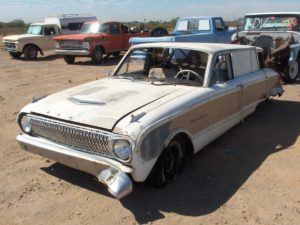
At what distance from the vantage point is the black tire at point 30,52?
59.9 feet

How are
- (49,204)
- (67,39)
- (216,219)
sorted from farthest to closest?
(67,39) < (49,204) < (216,219)

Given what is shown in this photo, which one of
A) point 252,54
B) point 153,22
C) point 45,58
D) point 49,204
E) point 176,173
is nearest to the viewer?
point 49,204

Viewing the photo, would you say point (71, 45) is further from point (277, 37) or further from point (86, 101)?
point (86, 101)

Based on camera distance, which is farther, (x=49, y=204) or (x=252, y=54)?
(x=252, y=54)

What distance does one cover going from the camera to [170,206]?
3.94 metres

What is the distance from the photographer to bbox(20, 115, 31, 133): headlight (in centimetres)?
455

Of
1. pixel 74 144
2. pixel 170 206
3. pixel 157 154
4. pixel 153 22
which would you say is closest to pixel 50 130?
pixel 74 144

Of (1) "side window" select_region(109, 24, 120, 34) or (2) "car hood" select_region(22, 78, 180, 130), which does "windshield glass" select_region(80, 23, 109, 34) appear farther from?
(2) "car hood" select_region(22, 78, 180, 130)

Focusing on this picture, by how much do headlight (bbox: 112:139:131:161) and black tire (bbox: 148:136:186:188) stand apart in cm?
47

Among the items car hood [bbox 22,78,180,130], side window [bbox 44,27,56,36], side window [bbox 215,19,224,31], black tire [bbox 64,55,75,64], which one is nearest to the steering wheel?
car hood [bbox 22,78,180,130]

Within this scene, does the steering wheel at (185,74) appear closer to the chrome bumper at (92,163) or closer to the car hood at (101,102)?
the car hood at (101,102)

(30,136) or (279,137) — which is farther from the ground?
(30,136)

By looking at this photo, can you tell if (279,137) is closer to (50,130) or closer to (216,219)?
(216,219)

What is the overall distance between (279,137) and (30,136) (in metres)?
3.62
